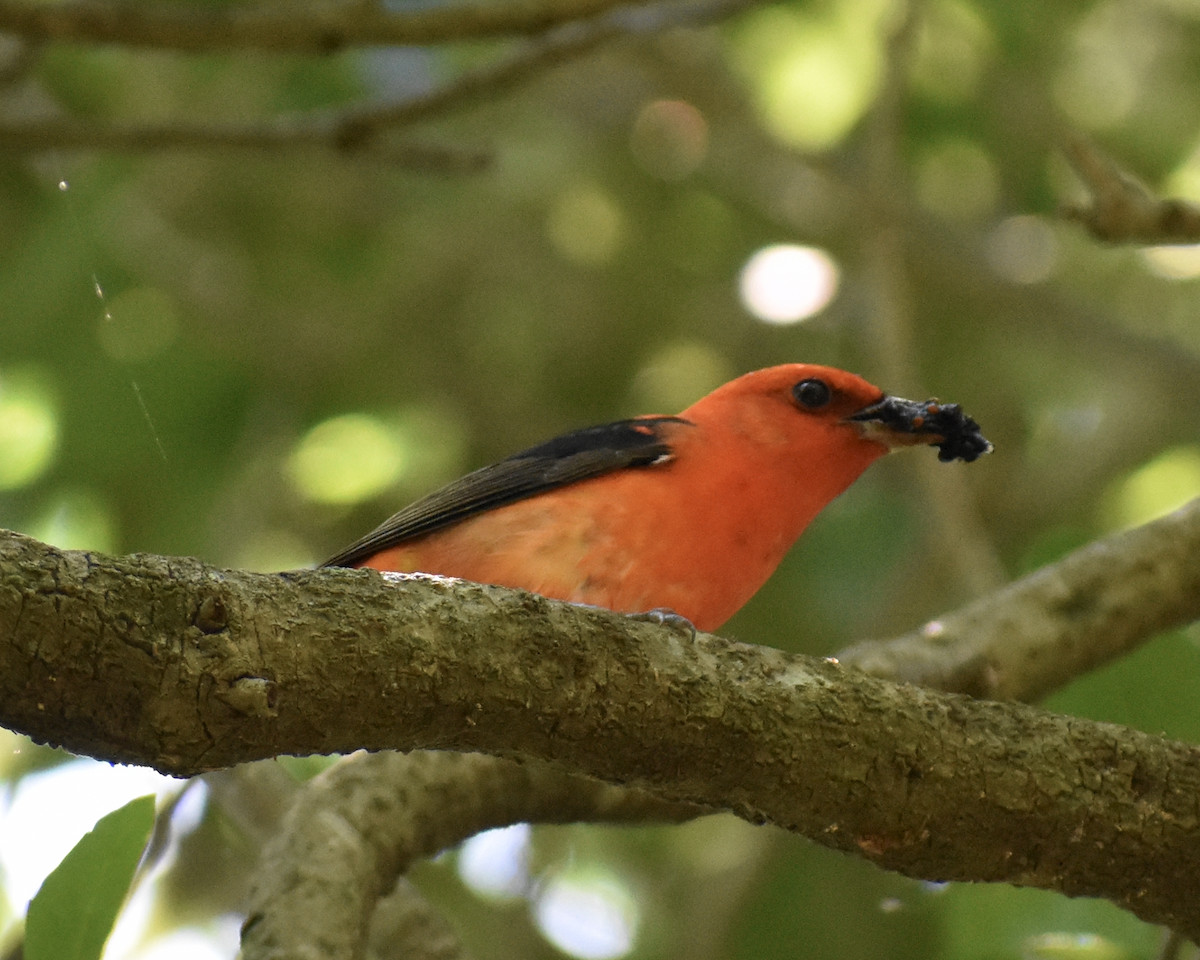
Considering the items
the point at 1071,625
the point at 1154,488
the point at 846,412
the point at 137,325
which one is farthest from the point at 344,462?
the point at 1154,488

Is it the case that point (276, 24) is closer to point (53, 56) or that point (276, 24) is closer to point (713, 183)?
point (53, 56)

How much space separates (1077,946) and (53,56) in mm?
5908

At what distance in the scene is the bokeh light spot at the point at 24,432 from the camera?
6.36 m

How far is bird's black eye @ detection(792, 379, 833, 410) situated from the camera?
484cm

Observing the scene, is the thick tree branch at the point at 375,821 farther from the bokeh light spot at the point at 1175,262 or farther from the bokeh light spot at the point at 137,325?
the bokeh light spot at the point at 1175,262

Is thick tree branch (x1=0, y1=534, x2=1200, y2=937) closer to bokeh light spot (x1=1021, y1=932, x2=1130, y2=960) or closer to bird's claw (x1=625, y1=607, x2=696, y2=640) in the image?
bird's claw (x1=625, y1=607, x2=696, y2=640)

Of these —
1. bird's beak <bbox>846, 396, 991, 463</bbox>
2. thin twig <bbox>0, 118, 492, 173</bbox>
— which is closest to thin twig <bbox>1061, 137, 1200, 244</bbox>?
bird's beak <bbox>846, 396, 991, 463</bbox>

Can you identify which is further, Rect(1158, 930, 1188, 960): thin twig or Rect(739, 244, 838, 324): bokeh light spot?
Rect(739, 244, 838, 324): bokeh light spot

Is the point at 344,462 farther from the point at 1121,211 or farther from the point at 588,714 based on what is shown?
the point at 588,714

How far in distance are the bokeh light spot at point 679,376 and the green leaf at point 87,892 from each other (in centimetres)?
575

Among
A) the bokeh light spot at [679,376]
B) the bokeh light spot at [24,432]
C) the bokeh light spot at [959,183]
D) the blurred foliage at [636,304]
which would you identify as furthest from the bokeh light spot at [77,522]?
the bokeh light spot at [959,183]

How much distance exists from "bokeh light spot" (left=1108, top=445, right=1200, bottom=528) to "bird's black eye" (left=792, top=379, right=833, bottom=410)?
3.09 meters

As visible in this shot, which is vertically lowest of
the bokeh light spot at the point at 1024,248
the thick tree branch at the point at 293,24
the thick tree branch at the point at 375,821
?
the thick tree branch at the point at 375,821

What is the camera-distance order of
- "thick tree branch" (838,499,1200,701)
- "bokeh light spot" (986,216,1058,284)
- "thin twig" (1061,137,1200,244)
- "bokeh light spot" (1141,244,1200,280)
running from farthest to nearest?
"bokeh light spot" (1141,244,1200,280) < "bokeh light spot" (986,216,1058,284) < "thick tree branch" (838,499,1200,701) < "thin twig" (1061,137,1200,244)
